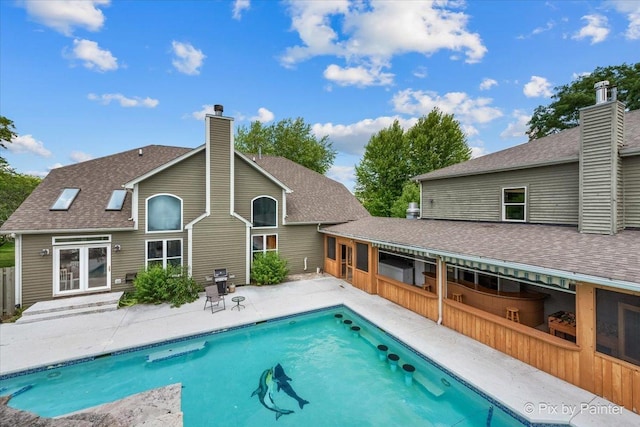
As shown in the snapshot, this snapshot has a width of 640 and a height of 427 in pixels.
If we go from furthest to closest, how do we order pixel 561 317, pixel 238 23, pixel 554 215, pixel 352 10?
pixel 238 23 < pixel 352 10 < pixel 554 215 < pixel 561 317

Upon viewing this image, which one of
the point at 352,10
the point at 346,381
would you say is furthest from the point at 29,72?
the point at 346,381

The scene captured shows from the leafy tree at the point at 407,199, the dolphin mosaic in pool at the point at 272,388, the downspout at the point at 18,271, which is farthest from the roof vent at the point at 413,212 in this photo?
the downspout at the point at 18,271

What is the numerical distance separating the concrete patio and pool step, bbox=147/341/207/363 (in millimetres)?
404

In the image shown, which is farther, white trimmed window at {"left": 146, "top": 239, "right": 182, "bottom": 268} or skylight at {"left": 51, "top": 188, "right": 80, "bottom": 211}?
white trimmed window at {"left": 146, "top": 239, "right": 182, "bottom": 268}

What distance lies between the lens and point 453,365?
659 cm

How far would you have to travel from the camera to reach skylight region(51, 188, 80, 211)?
1122 cm

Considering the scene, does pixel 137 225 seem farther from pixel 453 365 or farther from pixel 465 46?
pixel 465 46

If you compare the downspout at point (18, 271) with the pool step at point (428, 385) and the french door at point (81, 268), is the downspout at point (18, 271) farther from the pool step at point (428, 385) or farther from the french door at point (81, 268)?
the pool step at point (428, 385)

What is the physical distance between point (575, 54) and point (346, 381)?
20.0 m

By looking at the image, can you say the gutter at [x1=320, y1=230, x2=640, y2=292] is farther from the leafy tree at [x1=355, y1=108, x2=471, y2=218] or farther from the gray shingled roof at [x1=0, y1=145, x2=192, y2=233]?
the leafy tree at [x1=355, y1=108, x2=471, y2=218]

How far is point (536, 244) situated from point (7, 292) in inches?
710

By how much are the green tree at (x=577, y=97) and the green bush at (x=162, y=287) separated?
31.9 metres

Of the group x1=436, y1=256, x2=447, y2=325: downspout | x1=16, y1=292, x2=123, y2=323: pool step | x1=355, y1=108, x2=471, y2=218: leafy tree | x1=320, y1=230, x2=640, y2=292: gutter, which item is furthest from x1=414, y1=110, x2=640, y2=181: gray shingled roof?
x1=16, y1=292, x2=123, y2=323: pool step

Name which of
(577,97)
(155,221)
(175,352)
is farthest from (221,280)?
(577,97)
